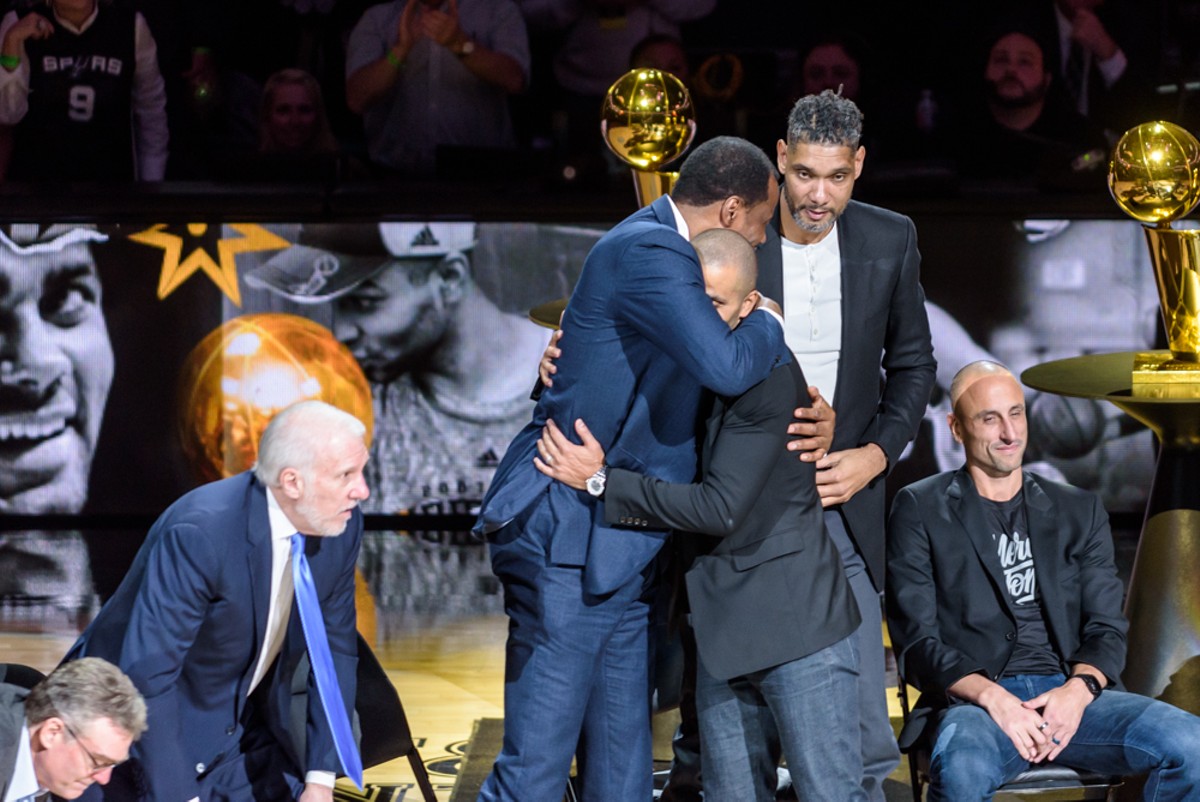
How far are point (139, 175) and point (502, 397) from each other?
1863 millimetres

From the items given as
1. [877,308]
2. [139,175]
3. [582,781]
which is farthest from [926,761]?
[139,175]

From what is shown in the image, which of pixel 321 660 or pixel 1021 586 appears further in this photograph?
pixel 1021 586

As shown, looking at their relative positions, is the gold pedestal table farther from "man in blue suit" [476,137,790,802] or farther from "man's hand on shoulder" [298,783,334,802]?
"man's hand on shoulder" [298,783,334,802]

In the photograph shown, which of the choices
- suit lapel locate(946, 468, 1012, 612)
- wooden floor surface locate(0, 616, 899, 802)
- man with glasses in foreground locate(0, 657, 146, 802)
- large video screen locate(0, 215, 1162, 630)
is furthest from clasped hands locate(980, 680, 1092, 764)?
large video screen locate(0, 215, 1162, 630)

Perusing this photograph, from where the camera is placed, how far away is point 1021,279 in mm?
5938

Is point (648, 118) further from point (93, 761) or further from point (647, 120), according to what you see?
point (93, 761)

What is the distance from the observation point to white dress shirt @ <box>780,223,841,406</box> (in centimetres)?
348

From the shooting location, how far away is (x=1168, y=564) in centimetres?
385

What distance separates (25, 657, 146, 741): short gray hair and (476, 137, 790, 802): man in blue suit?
0.71 meters

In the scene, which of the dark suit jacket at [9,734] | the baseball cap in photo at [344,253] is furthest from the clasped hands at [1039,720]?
the baseball cap in photo at [344,253]

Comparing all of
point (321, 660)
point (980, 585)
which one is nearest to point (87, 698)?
point (321, 660)

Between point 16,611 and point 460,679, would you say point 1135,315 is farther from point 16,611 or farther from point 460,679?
point 16,611

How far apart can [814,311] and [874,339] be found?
148 millimetres

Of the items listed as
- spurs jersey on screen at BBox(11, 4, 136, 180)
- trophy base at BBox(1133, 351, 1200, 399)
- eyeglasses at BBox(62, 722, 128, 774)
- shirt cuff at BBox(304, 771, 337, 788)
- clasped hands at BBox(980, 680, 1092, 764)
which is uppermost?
spurs jersey on screen at BBox(11, 4, 136, 180)
